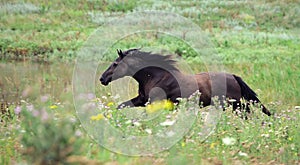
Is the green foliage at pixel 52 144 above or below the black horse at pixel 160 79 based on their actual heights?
below

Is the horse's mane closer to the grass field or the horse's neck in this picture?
the horse's neck

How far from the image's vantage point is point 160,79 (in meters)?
10.6

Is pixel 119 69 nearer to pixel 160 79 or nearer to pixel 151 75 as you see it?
pixel 151 75

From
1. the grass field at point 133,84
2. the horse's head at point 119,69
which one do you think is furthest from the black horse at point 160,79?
the grass field at point 133,84

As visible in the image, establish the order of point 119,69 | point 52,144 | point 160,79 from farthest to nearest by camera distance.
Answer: point 119,69 < point 160,79 < point 52,144

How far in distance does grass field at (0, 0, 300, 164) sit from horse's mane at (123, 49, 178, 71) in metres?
1.09

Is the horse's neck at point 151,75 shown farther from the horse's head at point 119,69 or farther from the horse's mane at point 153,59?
the horse's head at point 119,69

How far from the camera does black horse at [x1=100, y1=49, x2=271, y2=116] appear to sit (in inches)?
409

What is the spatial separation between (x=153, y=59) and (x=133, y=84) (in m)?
2.47

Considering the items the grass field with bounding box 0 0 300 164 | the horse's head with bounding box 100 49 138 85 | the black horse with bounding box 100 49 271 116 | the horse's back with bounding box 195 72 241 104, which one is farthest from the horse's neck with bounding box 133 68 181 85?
the grass field with bounding box 0 0 300 164

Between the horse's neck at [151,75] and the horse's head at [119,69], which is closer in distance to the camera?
the horse's neck at [151,75]

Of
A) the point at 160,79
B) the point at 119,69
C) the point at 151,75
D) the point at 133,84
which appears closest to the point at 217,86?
the point at 160,79

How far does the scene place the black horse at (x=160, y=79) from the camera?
10383 millimetres

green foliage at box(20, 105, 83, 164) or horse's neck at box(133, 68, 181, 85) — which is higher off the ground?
horse's neck at box(133, 68, 181, 85)
